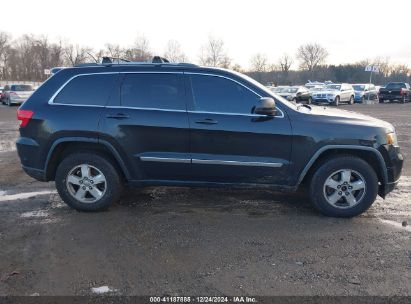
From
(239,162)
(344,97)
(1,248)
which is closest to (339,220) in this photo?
(239,162)

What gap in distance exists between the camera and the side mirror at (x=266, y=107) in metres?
4.73

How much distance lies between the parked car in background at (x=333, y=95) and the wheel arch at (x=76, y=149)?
2651 centimetres

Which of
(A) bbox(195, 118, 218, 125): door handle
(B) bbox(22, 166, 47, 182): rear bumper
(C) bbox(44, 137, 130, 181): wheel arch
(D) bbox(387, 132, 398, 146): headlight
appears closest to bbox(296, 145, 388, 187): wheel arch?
(D) bbox(387, 132, 398, 146): headlight

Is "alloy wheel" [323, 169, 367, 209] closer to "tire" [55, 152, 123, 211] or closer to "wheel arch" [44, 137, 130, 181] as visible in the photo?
"wheel arch" [44, 137, 130, 181]

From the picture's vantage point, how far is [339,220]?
500 centimetres

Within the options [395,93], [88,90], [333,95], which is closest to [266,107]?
[88,90]

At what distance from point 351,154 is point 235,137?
4.89 feet

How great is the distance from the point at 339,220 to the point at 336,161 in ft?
2.42

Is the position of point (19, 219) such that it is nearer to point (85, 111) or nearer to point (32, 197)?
point (32, 197)

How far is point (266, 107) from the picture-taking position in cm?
475

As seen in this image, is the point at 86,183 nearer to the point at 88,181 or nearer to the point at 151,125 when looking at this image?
the point at 88,181

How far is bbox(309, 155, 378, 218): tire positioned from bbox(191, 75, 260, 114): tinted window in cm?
121

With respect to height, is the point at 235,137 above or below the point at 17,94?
above

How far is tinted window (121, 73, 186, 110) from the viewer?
507 centimetres
